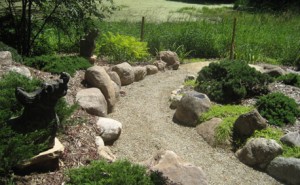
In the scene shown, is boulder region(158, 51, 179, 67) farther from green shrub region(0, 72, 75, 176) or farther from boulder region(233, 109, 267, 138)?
green shrub region(0, 72, 75, 176)

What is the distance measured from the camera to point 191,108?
20.8 feet

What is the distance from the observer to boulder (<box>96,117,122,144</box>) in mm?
5277

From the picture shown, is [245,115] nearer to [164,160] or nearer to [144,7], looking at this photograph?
[164,160]

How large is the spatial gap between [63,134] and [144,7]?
14.8 metres

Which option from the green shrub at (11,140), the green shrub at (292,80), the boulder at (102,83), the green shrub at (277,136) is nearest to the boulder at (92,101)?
the boulder at (102,83)

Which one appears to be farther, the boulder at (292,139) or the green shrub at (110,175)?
the boulder at (292,139)

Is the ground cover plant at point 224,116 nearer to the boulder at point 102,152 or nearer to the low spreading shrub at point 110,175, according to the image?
the boulder at point 102,152

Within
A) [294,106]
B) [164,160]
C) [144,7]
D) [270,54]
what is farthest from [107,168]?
[144,7]

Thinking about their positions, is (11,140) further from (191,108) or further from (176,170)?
(191,108)

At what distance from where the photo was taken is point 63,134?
4422 millimetres

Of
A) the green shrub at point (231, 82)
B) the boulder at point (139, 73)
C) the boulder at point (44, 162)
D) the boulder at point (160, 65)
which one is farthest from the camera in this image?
the boulder at point (160, 65)

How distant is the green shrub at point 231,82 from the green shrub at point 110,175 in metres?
3.71

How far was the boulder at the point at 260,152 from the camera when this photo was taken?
5195 mm

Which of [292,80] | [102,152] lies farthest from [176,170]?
[292,80]
